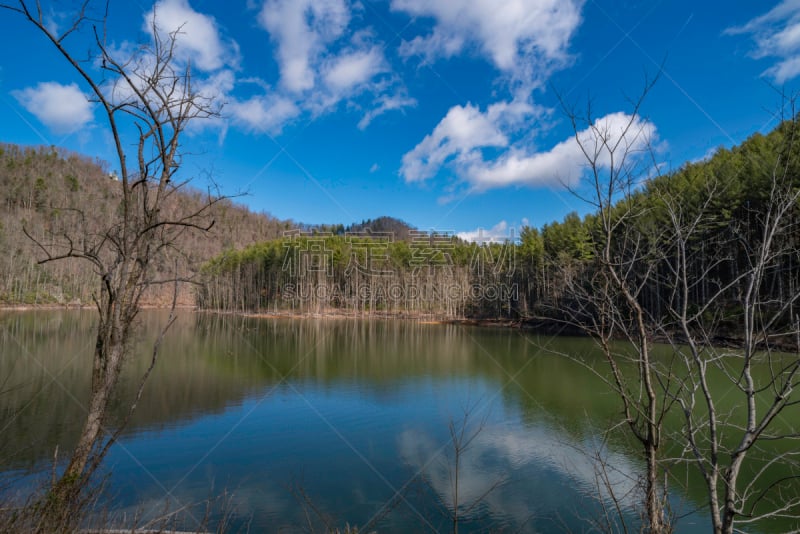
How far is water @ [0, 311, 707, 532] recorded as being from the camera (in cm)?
679

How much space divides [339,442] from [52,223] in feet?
220

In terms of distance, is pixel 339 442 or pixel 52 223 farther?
pixel 52 223

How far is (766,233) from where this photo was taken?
2.38m

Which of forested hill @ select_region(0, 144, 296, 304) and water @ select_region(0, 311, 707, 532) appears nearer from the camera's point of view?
water @ select_region(0, 311, 707, 532)

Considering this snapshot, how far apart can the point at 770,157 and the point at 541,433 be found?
16.7 m

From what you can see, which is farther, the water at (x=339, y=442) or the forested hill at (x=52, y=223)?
the forested hill at (x=52, y=223)

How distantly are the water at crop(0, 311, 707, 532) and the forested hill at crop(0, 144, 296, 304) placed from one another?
191 inches

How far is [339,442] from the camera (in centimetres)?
993

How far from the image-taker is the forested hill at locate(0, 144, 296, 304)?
161ft

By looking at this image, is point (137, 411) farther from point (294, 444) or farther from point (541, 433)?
point (541, 433)

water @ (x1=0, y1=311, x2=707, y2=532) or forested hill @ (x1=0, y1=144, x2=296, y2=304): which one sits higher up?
forested hill @ (x1=0, y1=144, x2=296, y2=304)

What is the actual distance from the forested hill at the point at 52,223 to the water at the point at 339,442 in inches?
191

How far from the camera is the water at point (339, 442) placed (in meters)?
6.79

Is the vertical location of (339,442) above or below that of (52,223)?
below
